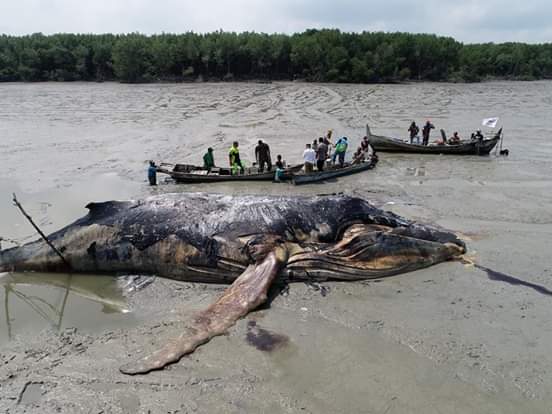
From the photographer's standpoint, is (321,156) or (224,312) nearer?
(224,312)

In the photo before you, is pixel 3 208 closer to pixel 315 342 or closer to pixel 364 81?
pixel 315 342

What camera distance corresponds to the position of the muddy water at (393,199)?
7426mm

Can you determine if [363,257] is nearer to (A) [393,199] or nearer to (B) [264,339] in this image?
(B) [264,339]

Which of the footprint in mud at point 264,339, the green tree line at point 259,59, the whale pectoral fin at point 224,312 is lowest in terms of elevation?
the footprint in mud at point 264,339

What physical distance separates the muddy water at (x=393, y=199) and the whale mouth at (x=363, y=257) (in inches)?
11.8

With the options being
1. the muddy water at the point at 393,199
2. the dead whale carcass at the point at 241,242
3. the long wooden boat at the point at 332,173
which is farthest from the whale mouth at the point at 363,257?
the long wooden boat at the point at 332,173

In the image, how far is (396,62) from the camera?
3310 inches

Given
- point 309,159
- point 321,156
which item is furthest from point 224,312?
point 321,156

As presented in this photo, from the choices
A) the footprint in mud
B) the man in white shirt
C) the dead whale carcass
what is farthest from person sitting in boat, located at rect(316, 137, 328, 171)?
the footprint in mud

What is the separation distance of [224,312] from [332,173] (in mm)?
13727

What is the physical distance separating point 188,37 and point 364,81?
33530 millimetres

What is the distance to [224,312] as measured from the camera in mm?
8617

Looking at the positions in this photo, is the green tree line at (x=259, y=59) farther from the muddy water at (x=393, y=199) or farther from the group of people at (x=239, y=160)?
the group of people at (x=239, y=160)

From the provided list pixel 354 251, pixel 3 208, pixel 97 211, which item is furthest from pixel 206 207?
pixel 3 208
